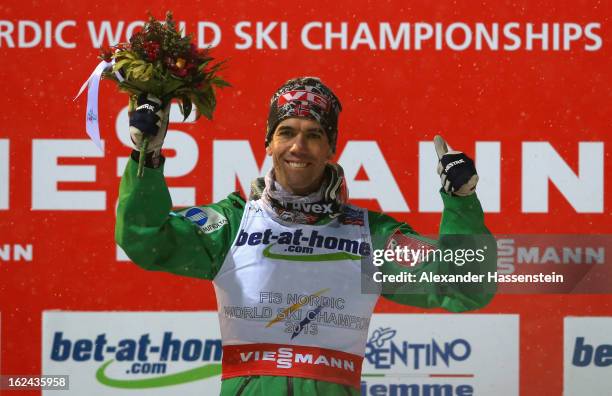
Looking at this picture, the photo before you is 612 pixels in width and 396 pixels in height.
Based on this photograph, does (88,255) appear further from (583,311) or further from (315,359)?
(583,311)

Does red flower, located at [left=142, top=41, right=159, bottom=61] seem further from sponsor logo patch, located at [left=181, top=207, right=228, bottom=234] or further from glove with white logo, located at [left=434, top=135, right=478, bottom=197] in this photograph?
glove with white logo, located at [left=434, top=135, right=478, bottom=197]

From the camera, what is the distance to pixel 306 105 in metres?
3.16

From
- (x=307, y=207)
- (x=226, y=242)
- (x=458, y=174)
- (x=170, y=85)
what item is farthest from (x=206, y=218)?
(x=458, y=174)

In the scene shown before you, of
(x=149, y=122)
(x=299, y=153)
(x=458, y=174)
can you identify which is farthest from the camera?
(x=299, y=153)

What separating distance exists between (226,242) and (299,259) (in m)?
0.23

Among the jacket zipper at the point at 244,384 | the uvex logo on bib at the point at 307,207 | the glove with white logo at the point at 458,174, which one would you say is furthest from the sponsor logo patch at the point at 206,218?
the glove with white logo at the point at 458,174

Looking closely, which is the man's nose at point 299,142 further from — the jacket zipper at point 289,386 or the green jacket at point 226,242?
the jacket zipper at point 289,386

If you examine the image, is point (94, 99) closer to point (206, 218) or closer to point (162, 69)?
point (162, 69)

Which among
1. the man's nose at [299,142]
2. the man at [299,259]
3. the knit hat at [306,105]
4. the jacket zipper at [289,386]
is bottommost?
the jacket zipper at [289,386]

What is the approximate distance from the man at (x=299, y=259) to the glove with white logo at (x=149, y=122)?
9.4 inches

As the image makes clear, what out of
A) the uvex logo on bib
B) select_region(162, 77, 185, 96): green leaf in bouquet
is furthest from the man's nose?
select_region(162, 77, 185, 96): green leaf in bouquet

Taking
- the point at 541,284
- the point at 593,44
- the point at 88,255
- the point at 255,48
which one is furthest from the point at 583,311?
the point at 88,255

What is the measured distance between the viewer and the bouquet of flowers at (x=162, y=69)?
2910mm

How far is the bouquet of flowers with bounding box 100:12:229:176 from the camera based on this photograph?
291cm
